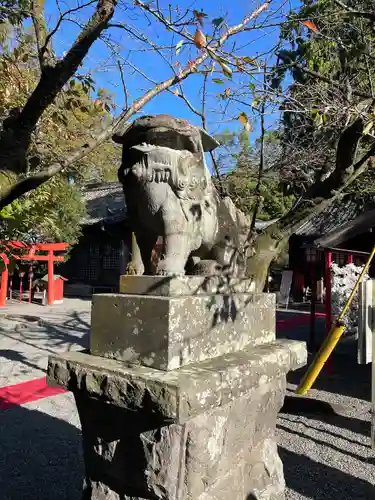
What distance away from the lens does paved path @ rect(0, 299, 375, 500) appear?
3.36 m

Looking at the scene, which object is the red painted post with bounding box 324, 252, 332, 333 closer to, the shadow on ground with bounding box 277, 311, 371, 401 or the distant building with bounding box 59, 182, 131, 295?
the shadow on ground with bounding box 277, 311, 371, 401

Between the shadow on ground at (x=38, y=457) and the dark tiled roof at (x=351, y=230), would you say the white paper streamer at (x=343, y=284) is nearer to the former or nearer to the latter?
the dark tiled roof at (x=351, y=230)

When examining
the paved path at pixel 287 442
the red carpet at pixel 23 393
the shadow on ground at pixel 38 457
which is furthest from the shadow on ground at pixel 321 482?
the red carpet at pixel 23 393

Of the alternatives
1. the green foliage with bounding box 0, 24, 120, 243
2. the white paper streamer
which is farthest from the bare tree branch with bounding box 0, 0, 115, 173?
the white paper streamer

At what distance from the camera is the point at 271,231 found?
184 inches

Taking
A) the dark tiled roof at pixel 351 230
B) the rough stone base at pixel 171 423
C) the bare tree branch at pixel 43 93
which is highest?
→ the bare tree branch at pixel 43 93

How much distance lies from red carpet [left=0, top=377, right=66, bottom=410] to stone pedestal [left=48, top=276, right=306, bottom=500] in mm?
3805

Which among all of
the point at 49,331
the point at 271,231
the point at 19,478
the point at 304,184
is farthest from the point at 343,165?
the point at 49,331

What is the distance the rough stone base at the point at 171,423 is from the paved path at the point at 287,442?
1539 millimetres

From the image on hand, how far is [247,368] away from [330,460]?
9.36ft

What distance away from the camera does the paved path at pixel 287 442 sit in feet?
11.0

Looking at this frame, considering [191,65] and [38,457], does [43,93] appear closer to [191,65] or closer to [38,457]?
[191,65]

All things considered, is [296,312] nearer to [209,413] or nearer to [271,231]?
[271,231]

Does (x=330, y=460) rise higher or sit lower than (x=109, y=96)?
lower
